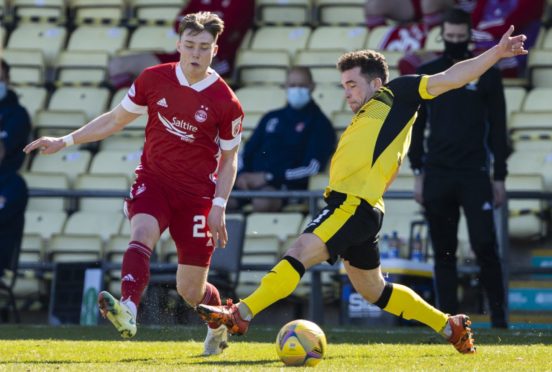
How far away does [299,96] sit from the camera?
14.2 m

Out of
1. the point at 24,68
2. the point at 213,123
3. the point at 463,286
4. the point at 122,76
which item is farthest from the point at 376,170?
the point at 24,68

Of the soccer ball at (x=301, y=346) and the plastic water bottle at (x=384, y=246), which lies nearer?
the soccer ball at (x=301, y=346)

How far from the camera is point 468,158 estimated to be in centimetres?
1147

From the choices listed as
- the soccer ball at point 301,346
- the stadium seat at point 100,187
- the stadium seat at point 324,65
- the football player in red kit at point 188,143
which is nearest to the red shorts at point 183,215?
the football player in red kit at point 188,143

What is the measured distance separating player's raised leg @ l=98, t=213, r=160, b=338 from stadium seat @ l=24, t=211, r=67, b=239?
6552 millimetres

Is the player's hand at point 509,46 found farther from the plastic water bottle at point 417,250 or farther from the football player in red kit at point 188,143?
the plastic water bottle at point 417,250

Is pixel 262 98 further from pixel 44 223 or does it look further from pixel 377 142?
pixel 377 142

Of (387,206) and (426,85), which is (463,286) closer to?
(387,206)

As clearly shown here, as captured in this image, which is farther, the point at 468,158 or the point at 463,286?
the point at 463,286

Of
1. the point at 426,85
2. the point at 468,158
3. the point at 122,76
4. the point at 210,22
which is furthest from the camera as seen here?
the point at 122,76

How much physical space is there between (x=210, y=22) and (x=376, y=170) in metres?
1.45

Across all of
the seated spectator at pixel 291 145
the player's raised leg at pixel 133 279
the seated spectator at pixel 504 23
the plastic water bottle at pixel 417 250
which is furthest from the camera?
the seated spectator at pixel 504 23

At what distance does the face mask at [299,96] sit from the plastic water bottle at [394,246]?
66.6 inches

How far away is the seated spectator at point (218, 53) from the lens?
1630cm
